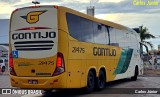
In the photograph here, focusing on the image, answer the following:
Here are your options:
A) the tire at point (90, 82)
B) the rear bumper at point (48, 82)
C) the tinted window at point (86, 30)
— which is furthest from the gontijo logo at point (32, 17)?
the tire at point (90, 82)

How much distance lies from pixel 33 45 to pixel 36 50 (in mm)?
215

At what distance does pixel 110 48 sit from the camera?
17344mm

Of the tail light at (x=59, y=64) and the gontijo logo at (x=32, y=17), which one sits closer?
the tail light at (x=59, y=64)

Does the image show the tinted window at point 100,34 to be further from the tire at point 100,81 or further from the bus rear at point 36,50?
the bus rear at point 36,50

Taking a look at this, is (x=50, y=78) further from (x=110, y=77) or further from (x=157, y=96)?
(x=110, y=77)

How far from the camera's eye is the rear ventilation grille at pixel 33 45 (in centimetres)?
1236

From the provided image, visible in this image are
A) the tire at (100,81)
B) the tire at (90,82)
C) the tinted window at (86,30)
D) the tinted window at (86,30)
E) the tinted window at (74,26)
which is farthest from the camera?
the tire at (100,81)

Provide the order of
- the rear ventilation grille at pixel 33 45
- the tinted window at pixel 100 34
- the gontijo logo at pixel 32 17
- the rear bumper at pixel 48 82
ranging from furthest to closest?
the tinted window at pixel 100 34 → the gontijo logo at pixel 32 17 → the rear ventilation grille at pixel 33 45 → the rear bumper at pixel 48 82

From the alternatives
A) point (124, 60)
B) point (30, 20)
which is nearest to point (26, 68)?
point (30, 20)

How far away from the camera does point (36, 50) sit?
1250 centimetres

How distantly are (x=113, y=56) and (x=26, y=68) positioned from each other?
6.36 metres

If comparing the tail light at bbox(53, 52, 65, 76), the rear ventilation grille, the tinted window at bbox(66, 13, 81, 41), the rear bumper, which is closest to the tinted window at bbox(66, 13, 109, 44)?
the tinted window at bbox(66, 13, 81, 41)

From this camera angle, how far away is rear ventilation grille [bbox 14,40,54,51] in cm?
1236

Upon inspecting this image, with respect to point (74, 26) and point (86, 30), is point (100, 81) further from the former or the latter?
point (74, 26)
